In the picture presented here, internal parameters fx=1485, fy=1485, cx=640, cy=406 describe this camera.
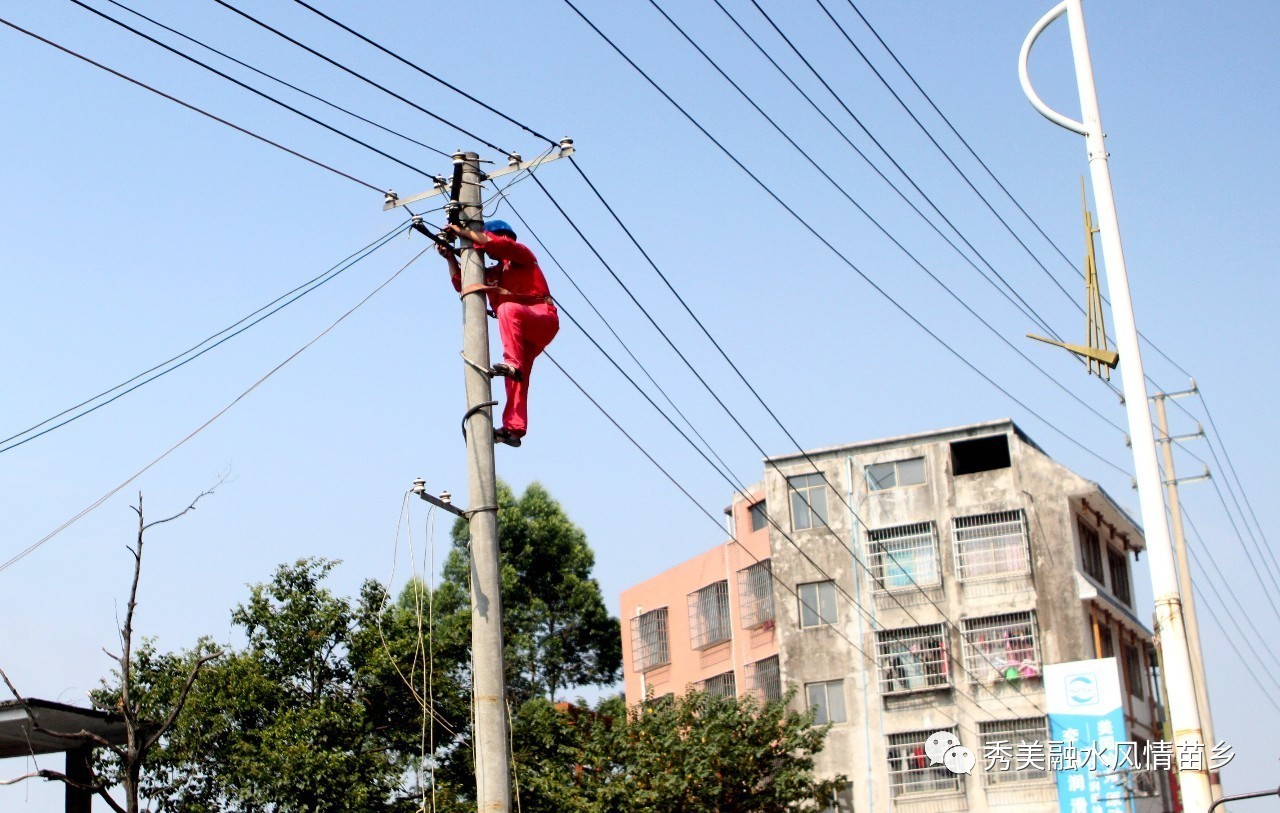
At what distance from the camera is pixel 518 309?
11594 mm

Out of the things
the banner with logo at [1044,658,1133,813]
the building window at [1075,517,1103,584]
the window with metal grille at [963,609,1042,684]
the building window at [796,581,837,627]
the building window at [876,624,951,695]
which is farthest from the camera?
the building window at [796,581,837,627]

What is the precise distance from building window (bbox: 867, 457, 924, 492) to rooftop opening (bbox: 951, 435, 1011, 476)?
3.62 feet

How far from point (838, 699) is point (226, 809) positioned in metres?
17.6

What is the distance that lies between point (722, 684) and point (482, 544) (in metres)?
32.3

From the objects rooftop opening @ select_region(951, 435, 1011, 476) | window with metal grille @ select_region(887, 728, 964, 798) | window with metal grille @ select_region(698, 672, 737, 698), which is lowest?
window with metal grille @ select_region(887, 728, 964, 798)

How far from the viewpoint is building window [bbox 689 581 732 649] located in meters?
42.2

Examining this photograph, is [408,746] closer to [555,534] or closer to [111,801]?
[111,801]

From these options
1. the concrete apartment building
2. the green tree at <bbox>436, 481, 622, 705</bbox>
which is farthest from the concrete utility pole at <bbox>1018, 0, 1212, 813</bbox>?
the green tree at <bbox>436, 481, 622, 705</bbox>

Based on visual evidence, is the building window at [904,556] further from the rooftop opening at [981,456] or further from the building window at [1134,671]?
the building window at [1134,671]

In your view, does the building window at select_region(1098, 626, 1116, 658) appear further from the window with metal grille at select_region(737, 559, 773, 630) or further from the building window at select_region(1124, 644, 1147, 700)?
the window with metal grille at select_region(737, 559, 773, 630)

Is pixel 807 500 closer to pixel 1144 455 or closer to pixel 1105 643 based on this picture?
pixel 1105 643

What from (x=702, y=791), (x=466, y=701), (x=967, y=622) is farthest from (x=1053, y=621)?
(x=466, y=701)

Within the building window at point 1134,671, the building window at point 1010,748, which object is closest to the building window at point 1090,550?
the building window at point 1134,671

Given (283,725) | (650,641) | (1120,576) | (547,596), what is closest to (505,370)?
(283,725)
